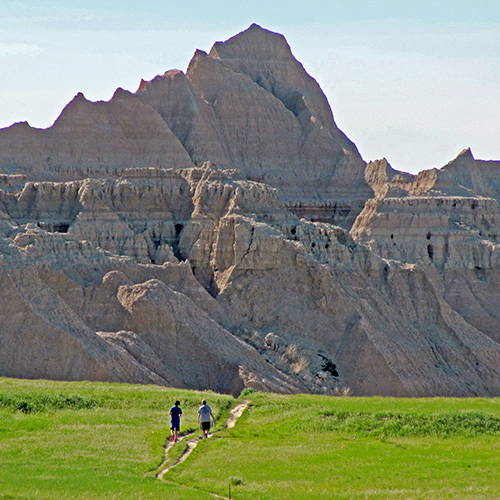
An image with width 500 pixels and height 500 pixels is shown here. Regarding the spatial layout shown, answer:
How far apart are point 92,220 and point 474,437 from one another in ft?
140

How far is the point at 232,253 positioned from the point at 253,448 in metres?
36.3

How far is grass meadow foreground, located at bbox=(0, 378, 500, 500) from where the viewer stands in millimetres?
28766

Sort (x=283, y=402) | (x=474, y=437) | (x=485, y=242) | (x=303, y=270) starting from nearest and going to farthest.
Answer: (x=474, y=437) < (x=283, y=402) < (x=303, y=270) < (x=485, y=242)

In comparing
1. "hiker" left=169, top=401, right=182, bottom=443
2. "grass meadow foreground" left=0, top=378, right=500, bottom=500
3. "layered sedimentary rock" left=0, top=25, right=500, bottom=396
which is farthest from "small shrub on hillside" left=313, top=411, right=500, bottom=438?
"layered sedimentary rock" left=0, top=25, right=500, bottom=396

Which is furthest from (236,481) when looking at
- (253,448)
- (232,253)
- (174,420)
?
(232,253)

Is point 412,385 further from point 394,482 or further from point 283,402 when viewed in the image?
point 394,482

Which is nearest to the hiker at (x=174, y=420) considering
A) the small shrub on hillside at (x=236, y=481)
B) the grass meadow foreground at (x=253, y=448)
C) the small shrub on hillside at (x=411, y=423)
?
the grass meadow foreground at (x=253, y=448)

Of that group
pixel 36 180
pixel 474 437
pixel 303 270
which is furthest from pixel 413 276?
pixel 474 437

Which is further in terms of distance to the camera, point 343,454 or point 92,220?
point 92,220

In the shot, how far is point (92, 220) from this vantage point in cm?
7469

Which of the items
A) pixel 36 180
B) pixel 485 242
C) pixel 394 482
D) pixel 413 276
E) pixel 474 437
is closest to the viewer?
pixel 394 482

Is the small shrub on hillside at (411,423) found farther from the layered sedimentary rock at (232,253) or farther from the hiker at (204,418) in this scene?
the layered sedimentary rock at (232,253)

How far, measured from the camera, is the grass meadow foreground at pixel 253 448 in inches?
1133

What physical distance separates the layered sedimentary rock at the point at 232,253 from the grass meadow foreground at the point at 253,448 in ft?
37.7
